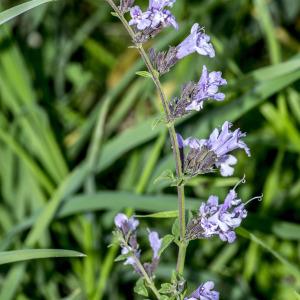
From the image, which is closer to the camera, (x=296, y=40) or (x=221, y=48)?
(x=221, y=48)

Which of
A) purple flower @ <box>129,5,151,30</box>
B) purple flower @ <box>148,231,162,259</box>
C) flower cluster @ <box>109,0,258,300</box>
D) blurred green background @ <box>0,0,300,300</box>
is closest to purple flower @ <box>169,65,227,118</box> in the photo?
flower cluster @ <box>109,0,258,300</box>

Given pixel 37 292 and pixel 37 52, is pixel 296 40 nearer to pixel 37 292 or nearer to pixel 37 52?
pixel 37 52

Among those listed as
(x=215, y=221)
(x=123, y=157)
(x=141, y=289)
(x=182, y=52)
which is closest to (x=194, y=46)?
(x=182, y=52)

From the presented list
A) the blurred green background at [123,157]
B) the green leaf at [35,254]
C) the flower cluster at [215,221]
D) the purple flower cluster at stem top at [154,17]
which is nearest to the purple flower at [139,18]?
the purple flower cluster at stem top at [154,17]

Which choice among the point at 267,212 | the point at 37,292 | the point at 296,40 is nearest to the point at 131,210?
the point at 37,292

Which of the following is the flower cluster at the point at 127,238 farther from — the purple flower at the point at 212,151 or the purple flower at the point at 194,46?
the purple flower at the point at 194,46

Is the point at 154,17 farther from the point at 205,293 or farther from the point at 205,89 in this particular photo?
the point at 205,293

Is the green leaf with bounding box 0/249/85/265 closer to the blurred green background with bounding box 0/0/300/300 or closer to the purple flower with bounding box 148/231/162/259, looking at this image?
the purple flower with bounding box 148/231/162/259
